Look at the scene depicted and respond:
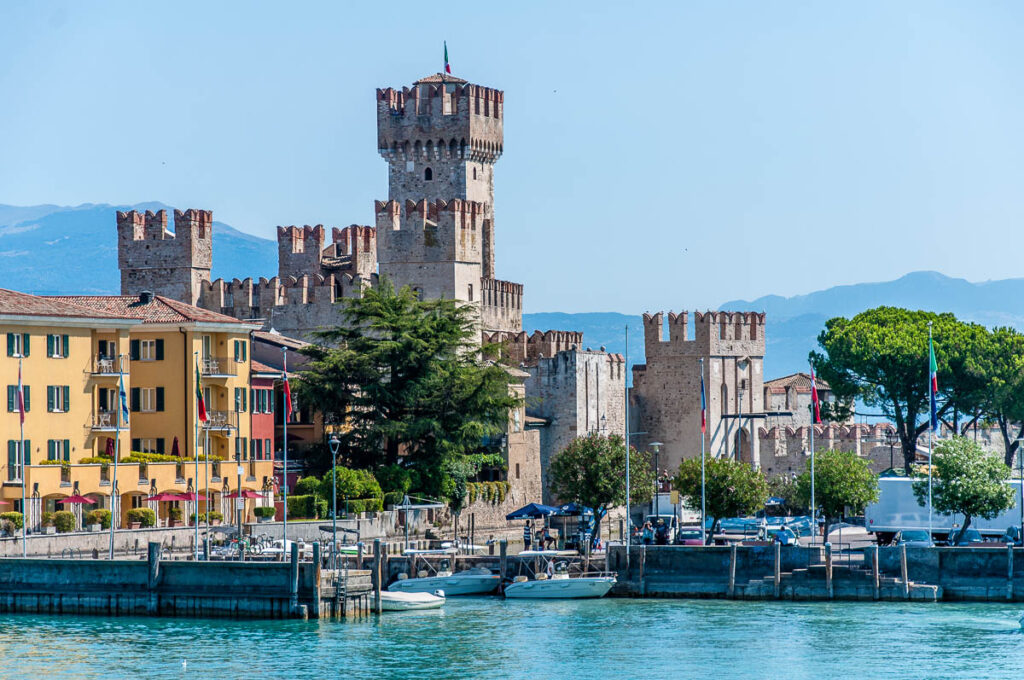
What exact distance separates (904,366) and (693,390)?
9978 mm

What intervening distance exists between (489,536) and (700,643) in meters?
29.9

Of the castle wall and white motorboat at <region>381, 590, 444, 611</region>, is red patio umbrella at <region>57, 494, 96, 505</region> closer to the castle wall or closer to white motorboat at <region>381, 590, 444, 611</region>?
white motorboat at <region>381, 590, 444, 611</region>

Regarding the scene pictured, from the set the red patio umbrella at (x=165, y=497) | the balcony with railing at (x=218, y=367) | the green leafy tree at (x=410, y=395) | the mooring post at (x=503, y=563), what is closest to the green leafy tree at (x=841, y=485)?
the green leafy tree at (x=410, y=395)

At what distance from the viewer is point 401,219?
95625 millimetres

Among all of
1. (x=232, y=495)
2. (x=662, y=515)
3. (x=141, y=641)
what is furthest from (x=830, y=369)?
(x=141, y=641)

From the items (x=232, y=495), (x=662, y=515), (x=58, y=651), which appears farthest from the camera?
(x=662, y=515)

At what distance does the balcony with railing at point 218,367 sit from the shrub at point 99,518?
10186mm

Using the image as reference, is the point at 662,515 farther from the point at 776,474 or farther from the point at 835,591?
the point at 835,591

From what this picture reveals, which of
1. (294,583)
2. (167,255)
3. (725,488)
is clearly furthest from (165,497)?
(167,255)

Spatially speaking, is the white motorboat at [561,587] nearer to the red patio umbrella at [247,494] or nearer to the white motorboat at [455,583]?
the white motorboat at [455,583]

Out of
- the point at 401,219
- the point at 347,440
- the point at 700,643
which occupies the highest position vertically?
the point at 401,219

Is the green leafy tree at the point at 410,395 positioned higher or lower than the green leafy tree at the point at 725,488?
higher

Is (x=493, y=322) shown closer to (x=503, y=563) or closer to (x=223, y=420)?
(x=223, y=420)

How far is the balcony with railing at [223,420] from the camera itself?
74188mm
